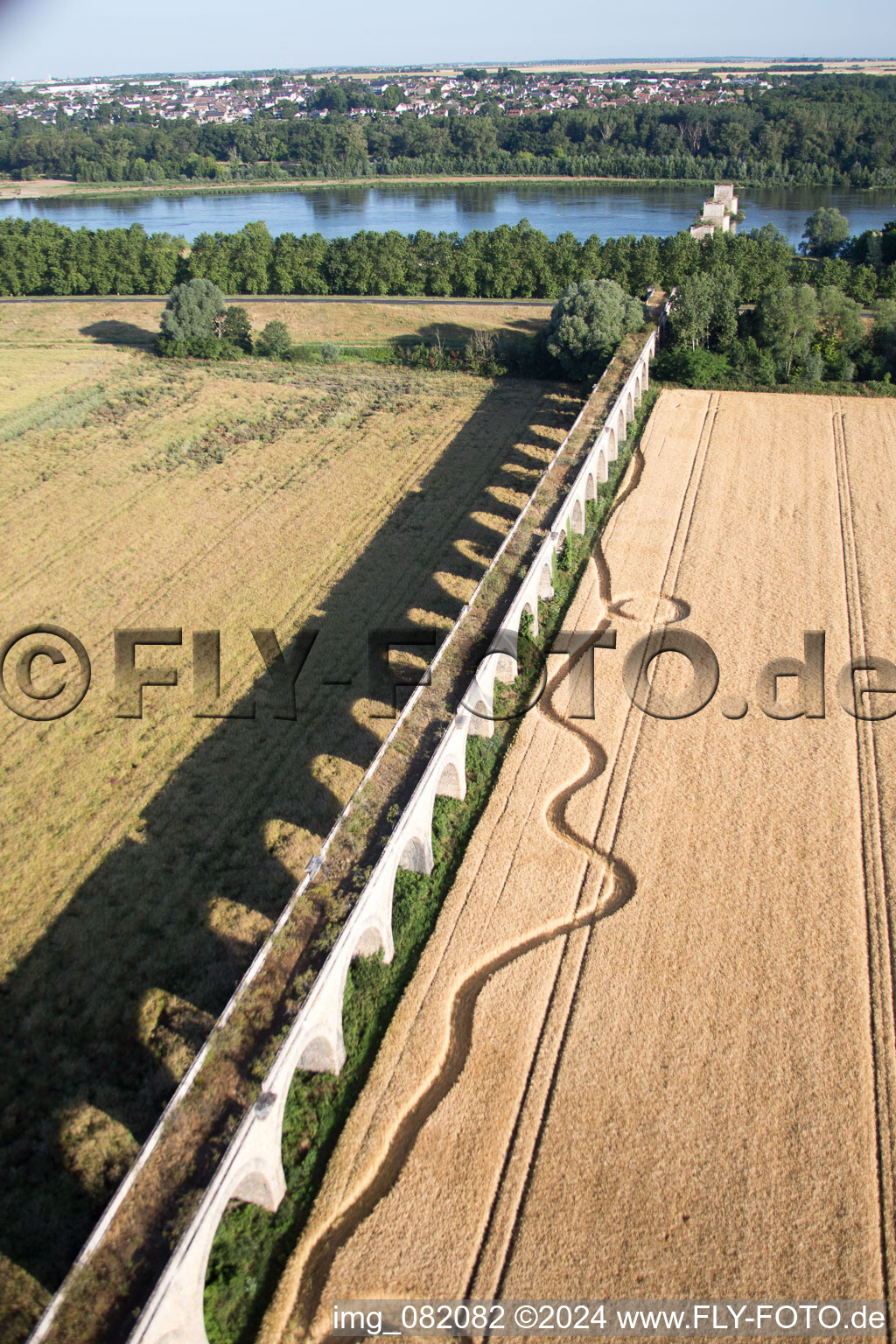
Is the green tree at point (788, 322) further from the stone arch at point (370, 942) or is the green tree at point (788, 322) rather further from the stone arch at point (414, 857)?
the stone arch at point (370, 942)

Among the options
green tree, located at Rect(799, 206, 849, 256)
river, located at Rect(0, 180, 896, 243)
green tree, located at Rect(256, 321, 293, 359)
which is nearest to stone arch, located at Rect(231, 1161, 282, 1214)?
green tree, located at Rect(256, 321, 293, 359)

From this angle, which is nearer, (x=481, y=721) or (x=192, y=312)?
(x=481, y=721)

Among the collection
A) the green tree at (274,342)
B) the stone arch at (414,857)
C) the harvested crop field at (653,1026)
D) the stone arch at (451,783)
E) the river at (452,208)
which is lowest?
the harvested crop field at (653,1026)

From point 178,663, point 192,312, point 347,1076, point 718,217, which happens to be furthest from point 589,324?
point 347,1076

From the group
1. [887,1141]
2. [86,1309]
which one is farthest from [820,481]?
[86,1309]

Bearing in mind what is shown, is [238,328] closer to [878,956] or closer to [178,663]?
[178,663]

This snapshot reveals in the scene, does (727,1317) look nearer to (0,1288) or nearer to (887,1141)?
(887,1141)

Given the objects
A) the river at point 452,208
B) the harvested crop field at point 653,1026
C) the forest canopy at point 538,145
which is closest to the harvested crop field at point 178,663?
the harvested crop field at point 653,1026
